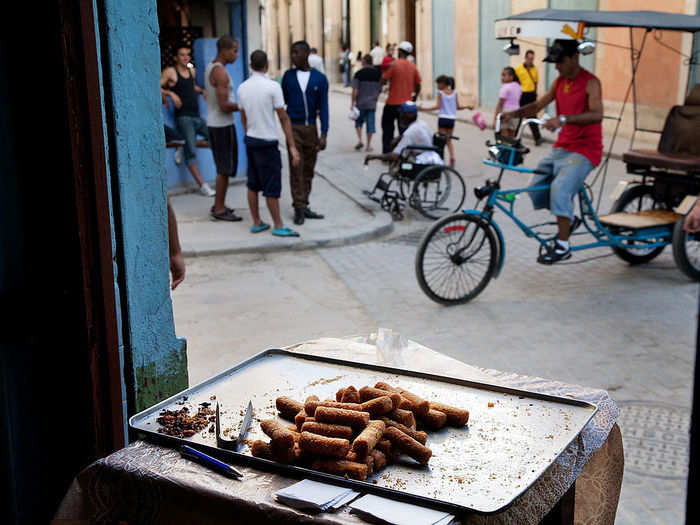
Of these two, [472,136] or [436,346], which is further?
[472,136]

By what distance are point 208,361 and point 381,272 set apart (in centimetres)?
279

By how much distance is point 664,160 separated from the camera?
7828 millimetres

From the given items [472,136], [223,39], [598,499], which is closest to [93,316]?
[598,499]

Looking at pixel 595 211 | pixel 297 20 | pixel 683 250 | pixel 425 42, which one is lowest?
pixel 683 250

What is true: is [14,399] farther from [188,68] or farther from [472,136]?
[472,136]

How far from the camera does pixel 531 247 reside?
9.25 metres

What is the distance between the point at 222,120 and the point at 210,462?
339 inches

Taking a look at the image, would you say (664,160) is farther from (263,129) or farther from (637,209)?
(263,129)

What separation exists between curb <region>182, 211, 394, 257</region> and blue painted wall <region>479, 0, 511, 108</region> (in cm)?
1521

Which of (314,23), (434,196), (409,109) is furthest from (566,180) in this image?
(314,23)

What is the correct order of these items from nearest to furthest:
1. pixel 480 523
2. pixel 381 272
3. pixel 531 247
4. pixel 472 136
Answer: pixel 480 523
pixel 381 272
pixel 531 247
pixel 472 136

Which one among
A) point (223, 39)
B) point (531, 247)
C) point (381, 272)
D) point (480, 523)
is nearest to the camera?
point (480, 523)

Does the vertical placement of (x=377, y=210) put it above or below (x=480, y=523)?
below

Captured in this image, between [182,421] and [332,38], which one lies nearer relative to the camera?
[182,421]
